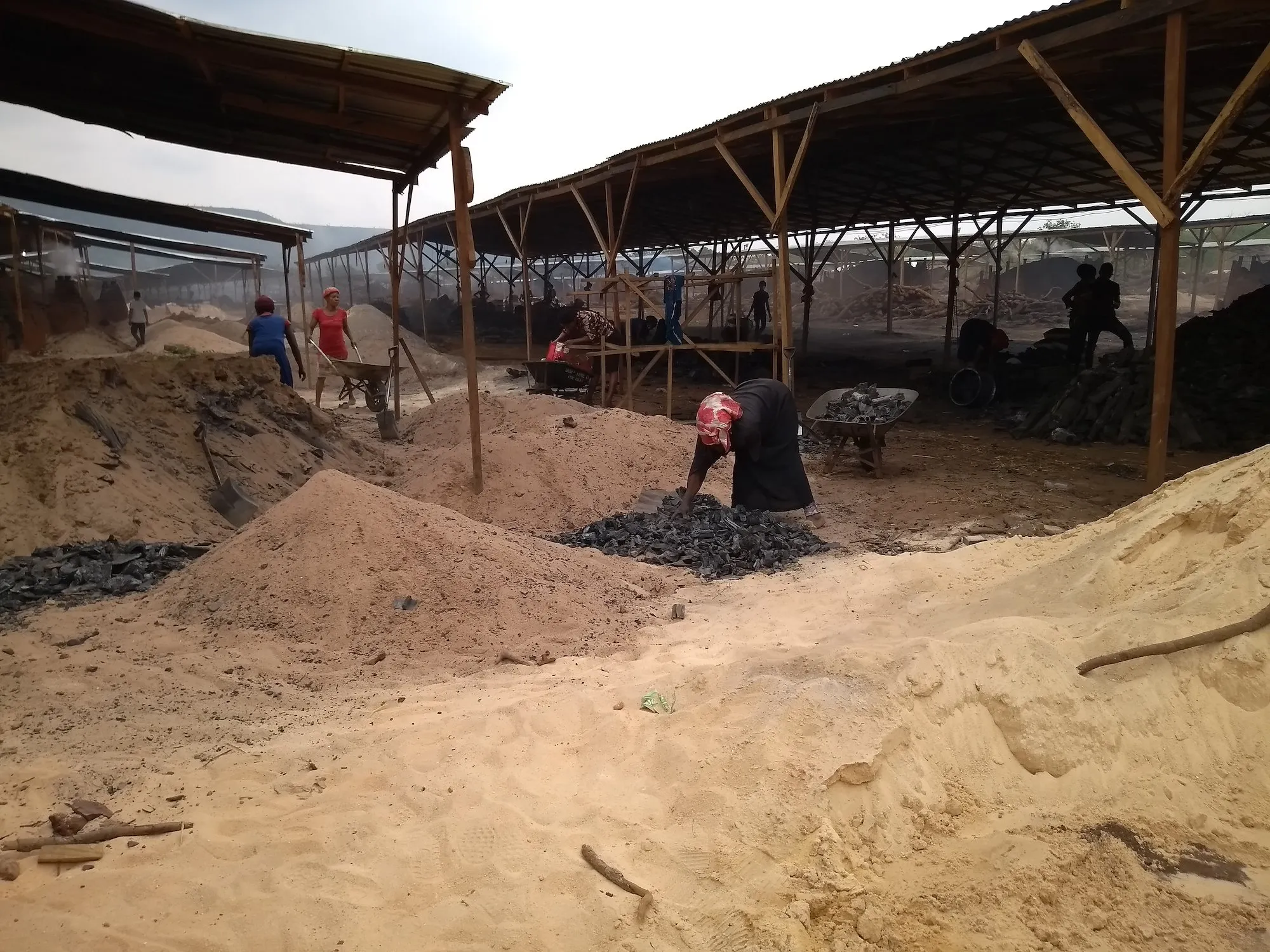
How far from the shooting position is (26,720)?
3023mm

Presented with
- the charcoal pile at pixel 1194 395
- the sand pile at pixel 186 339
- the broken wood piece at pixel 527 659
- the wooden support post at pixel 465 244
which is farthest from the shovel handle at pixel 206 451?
the sand pile at pixel 186 339

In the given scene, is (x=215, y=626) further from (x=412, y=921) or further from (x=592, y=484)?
(x=592, y=484)

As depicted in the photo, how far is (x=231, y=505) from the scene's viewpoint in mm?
6445

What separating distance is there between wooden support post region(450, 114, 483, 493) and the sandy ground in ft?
12.7

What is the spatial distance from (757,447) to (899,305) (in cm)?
2654

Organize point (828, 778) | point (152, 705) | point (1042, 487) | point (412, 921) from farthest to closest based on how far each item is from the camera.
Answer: point (1042, 487)
point (152, 705)
point (828, 778)
point (412, 921)

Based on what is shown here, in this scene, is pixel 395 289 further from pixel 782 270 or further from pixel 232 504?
pixel 782 270

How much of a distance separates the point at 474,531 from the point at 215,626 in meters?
1.54

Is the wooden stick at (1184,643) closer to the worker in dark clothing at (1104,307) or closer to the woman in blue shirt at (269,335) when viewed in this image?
the woman in blue shirt at (269,335)

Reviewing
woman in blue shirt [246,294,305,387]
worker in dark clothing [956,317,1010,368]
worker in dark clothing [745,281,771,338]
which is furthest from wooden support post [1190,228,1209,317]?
woman in blue shirt [246,294,305,387]

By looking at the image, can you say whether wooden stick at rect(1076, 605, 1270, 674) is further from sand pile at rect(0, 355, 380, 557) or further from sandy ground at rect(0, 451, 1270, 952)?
sand pile at rect(0, 355, 380, 557)

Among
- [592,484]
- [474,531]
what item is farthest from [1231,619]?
[592,484]

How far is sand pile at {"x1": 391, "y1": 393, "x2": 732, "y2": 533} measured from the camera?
7.19m

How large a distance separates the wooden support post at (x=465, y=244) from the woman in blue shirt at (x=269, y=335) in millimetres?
3251
